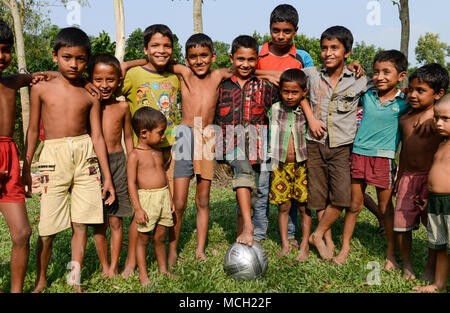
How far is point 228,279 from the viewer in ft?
12.8

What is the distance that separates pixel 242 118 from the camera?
438cm

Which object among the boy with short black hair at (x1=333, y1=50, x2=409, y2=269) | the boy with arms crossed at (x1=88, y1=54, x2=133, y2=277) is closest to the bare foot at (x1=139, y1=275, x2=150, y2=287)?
the boy with arms crossed at (x1=88, y1=54, x2=133, y2=277)

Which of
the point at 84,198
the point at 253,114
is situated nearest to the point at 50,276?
the point at 84,198

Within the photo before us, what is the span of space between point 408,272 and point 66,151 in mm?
3826

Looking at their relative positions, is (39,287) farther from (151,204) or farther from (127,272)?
(151,204)

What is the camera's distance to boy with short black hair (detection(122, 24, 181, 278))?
4.16 metres

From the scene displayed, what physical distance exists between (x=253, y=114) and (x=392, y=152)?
5.38 feet

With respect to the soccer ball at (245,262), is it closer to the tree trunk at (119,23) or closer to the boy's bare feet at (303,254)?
the boy's bare feet at (303,254)

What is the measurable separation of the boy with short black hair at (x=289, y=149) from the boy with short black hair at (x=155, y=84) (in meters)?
1.25

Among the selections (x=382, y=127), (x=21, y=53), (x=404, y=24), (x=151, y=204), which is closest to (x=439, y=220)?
(x=382, y=127)

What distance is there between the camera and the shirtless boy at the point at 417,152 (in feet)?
12.7

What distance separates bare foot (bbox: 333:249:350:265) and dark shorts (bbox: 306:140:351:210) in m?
0.59

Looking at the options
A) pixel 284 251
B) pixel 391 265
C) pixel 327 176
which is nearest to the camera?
pixel 391 265
